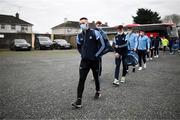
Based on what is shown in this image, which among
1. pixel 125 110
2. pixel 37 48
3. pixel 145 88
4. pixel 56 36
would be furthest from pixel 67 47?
pixel 125 110

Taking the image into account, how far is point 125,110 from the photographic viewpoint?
223 inches

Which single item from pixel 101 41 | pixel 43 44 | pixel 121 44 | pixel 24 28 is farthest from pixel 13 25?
pixel 101 41

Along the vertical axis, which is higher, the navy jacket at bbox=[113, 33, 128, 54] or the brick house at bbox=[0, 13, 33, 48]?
the brick house at bbox=[0, 13, 33, 48]

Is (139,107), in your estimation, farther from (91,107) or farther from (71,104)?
(71,104)

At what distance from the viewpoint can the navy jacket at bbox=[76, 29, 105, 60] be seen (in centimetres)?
622

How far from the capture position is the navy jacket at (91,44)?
622 cm

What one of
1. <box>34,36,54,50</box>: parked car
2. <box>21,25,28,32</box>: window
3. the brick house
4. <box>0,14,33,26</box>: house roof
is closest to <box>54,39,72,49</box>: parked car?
<box>34,36,54,50</box>: parked car

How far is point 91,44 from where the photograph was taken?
20.5 ft

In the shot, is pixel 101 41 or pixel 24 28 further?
pixel 24 28

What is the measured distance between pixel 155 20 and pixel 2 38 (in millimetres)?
33442

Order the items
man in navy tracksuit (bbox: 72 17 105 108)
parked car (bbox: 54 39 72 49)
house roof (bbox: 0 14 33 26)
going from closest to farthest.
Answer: man in navy tracksuit (bbox: 72 17 105 108) → parked car (bbox: 54 39 72 49) → house roof (bbox: 0 14 33 26)

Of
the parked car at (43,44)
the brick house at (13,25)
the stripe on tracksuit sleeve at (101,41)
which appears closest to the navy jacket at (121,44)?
the stripe on tracksuit sleeve at (101,41)

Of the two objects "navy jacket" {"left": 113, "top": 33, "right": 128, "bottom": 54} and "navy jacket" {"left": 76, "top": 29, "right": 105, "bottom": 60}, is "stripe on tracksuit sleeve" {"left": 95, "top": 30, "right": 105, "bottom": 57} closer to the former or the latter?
"navy jacket" {"left": 76, "top": 29, "right": 105, "bottom": 60}

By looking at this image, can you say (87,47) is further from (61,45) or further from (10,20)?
(10,20)
